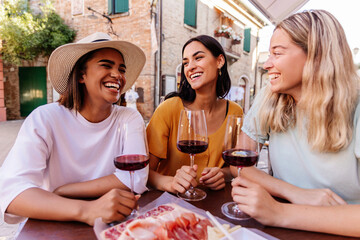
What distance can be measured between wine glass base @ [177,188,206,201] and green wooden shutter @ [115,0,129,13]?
10.1 m

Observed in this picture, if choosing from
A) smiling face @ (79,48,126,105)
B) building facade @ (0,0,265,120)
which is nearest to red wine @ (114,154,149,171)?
smiling face @ (79,48,126,105)

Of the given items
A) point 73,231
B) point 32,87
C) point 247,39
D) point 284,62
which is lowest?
point 73,231

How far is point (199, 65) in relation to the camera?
6.76ft

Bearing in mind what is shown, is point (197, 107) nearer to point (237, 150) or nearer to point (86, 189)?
point (237, 150)

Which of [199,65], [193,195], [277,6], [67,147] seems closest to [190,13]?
[277,6]

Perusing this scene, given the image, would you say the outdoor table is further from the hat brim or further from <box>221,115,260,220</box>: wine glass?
the hat brim

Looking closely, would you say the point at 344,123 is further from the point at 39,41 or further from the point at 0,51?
the point at 0,51

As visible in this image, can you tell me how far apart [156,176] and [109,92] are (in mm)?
649

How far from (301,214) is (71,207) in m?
0.97

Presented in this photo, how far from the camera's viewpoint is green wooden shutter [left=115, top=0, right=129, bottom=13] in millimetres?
9672

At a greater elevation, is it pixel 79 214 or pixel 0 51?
pixel 0 51

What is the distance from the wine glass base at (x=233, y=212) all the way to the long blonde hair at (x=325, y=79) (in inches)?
22.7

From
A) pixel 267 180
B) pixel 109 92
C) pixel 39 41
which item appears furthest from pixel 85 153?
pixel 39 41

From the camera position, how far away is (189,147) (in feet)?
4.15
